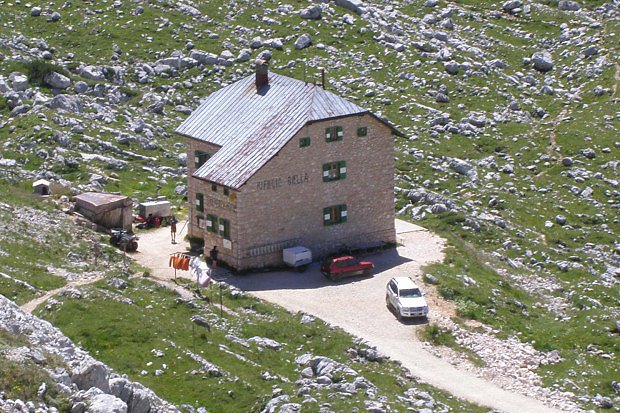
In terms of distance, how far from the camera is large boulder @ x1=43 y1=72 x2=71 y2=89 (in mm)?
102875

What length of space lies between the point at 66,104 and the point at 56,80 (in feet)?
17.8

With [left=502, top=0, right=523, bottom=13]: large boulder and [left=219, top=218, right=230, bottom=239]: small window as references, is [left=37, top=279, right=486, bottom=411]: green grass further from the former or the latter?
[left=502, top=0, right=523, bottom=13]: large boulder

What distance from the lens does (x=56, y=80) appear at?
338 ft

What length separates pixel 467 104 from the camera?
10994 cm

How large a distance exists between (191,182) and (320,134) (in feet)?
25.2

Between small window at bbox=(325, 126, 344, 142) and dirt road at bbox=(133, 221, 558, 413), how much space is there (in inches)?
261

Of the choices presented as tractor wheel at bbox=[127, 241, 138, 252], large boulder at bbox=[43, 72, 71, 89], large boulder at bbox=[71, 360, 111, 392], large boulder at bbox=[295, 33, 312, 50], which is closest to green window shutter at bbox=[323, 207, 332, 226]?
tractor wheel at bbox=[127, 241, 138, 252]

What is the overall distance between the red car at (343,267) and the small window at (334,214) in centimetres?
309

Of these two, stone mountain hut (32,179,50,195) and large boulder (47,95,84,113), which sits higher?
large boulder (47,95,84,113)

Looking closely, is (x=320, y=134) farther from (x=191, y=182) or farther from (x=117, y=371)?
(x=117, y=371)

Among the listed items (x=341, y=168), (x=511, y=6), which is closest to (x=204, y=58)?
(x=511, y=6)

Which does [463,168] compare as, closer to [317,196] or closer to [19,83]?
[317,196]

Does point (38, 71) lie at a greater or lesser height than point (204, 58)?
greater

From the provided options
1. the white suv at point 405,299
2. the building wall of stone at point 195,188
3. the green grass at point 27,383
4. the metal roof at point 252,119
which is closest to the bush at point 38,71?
the metal roof at point 252,119
